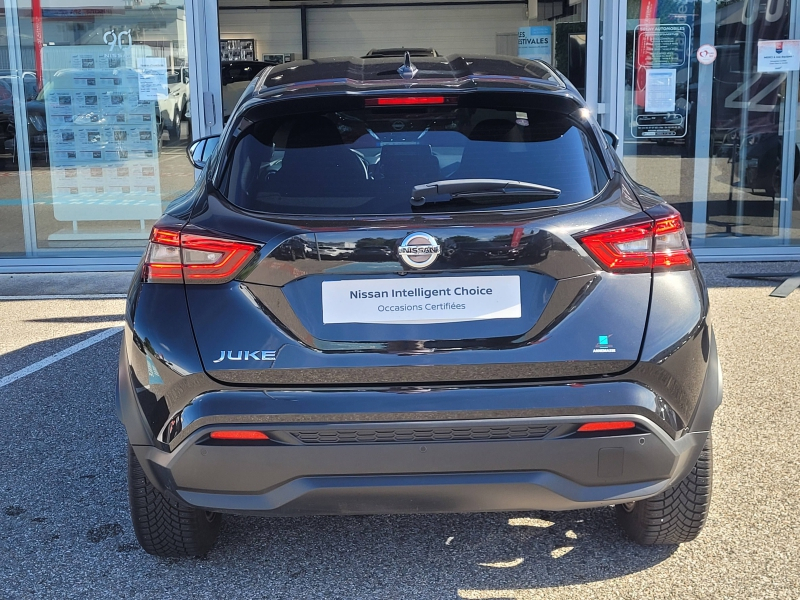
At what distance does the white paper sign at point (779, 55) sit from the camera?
8969 millimetres

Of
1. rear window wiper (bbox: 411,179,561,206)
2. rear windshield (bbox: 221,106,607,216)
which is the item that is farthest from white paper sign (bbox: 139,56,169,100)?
rear window wiper (bbox: 411,179,561,206)

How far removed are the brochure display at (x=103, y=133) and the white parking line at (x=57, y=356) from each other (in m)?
3.10

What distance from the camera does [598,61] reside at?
8938 mm

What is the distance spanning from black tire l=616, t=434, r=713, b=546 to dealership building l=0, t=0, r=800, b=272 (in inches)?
240

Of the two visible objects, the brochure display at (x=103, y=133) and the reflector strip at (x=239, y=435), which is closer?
the reflector strip at (x=239, y=435)

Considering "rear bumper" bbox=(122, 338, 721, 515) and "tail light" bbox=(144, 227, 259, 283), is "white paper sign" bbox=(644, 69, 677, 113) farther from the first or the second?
"tail light" bbox=(144, 227, 259, 283)

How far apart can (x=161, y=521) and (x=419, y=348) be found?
3.69ft

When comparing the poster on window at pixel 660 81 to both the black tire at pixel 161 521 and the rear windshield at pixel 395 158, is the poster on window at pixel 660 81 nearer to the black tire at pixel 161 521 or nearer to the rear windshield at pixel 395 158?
the rear windshield at pixel 395 158

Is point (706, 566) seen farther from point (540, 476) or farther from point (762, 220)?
point (762, 220)

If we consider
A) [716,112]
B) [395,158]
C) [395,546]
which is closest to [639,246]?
[395,158]

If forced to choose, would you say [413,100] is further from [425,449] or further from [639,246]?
[425,449]

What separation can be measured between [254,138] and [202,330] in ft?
2.24

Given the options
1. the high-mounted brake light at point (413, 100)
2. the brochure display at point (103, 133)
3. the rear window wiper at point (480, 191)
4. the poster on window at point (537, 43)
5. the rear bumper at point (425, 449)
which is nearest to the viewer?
the rear bumper at point (425, 449)

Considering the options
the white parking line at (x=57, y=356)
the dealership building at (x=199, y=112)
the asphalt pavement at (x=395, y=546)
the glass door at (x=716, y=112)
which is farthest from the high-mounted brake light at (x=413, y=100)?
the glass door at (x=716, y=112)
